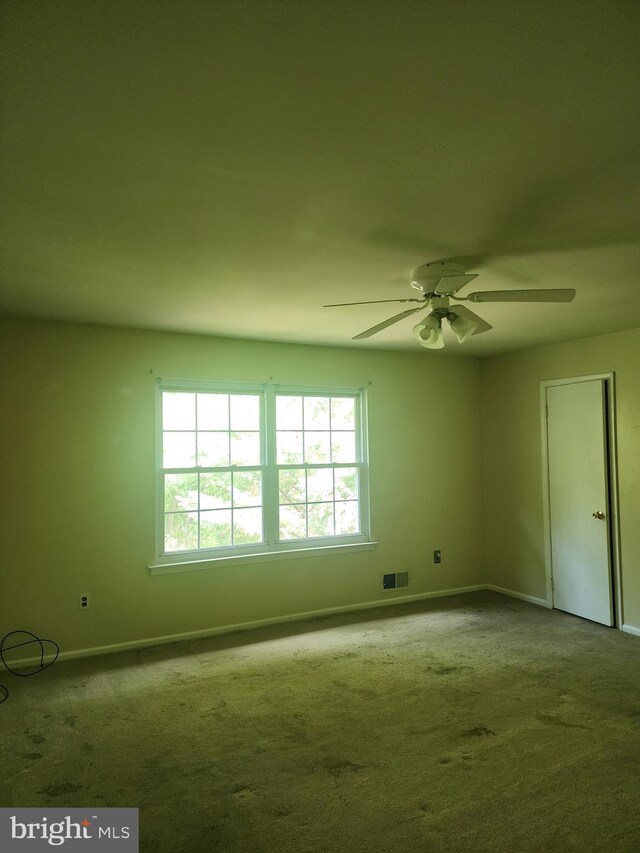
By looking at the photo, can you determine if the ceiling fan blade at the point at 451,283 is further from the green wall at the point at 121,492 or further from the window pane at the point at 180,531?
the window pane at the point at 180,531

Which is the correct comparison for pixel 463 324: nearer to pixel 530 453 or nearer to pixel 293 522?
pixel 293 522

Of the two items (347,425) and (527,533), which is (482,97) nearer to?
(347,425)

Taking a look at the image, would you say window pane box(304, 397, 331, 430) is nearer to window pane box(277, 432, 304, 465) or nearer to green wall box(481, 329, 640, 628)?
window pane box(277, 432, 304, 465)

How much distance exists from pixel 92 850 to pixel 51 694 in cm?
156

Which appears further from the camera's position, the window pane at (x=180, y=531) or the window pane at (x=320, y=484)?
the window pane at (x=320, y=484)

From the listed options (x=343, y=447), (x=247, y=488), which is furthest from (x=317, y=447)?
(x=247, y=488)

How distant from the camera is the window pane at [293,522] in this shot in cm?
488

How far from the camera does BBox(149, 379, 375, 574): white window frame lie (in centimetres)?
437

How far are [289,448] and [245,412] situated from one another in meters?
0.53

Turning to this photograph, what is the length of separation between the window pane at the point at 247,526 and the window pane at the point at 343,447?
0.93 meters

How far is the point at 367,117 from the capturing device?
1.57 m

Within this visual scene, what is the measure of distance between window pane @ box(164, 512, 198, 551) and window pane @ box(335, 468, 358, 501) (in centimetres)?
140

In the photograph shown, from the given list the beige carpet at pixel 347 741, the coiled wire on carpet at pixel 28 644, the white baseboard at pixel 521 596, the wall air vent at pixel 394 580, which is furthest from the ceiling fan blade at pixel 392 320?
the white baseboard at pixel 521 596

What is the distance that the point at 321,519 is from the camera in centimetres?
509
